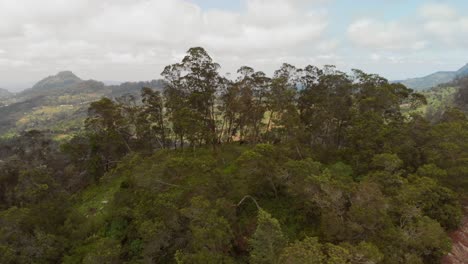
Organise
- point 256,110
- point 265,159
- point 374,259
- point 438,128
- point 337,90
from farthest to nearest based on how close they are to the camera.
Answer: point 256,110 < point 337,90 < point 438,128 < point 265,159 < point 374,259

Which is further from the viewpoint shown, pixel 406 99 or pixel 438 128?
pixel 406 99

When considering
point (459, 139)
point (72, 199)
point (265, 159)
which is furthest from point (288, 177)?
point (72, 199)

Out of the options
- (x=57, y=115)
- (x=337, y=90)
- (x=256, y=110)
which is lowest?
(x=57, y=115)

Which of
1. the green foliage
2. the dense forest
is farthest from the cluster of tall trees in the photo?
the green foliage

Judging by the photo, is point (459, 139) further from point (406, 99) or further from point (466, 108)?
point (466, 108)

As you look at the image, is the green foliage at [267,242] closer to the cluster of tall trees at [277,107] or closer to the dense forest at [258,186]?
the dense forest at [258,186]

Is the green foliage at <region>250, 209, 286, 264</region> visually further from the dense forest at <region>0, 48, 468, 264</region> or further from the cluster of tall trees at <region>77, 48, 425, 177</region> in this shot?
the cluster of tall trees at <region>77, 48, 425, 177</region>

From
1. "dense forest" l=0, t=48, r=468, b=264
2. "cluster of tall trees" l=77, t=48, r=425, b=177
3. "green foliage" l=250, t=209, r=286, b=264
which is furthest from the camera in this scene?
"cluster of tall trees" l=77, t=48, r=425, b=177

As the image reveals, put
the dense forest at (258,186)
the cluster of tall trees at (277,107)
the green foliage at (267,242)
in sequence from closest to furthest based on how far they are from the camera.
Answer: the green foliage at (267,242), the dense forest at (258,186), the cluster of tall trees at (277,107)

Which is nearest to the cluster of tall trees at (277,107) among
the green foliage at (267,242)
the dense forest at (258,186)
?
the dense forest at (258,186)
